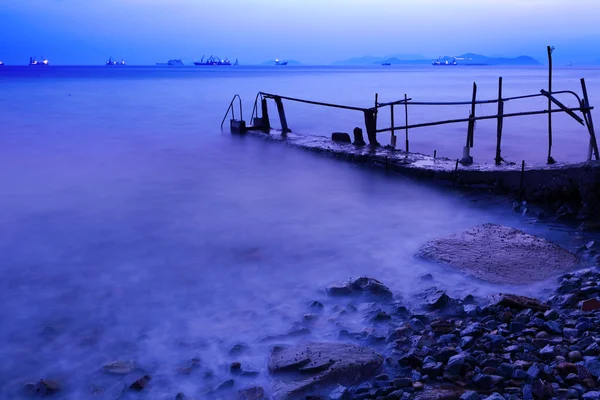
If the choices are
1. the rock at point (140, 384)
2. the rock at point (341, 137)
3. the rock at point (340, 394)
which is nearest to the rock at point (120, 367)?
the rock at point (140, 384)

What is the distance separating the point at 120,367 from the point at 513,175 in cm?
750

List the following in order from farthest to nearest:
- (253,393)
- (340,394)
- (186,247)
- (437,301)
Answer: (186,247) → (437,301) → (253,393) → (340,394)

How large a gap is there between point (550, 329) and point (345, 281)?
2.37 metres

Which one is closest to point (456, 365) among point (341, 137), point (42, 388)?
point (42, 388)

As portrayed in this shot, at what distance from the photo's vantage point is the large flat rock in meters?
6.18

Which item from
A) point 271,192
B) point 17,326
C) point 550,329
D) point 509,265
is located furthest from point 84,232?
point 550,329

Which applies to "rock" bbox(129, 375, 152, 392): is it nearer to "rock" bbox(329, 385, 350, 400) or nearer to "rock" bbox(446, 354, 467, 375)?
"rock" bbox(329, 385, 350, 400)

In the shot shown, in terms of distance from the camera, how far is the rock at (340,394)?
378 cm

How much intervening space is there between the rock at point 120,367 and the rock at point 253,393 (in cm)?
105

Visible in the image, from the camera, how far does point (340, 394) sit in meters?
3.81

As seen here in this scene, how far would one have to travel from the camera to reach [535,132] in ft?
69.4

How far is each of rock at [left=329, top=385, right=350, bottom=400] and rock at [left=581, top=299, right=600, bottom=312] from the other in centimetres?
259

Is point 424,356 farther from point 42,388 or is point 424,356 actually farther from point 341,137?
point 341,137

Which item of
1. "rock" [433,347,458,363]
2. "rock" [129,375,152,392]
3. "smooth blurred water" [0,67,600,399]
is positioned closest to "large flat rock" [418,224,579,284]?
"smooth blurred water" [0,67,600,399]
